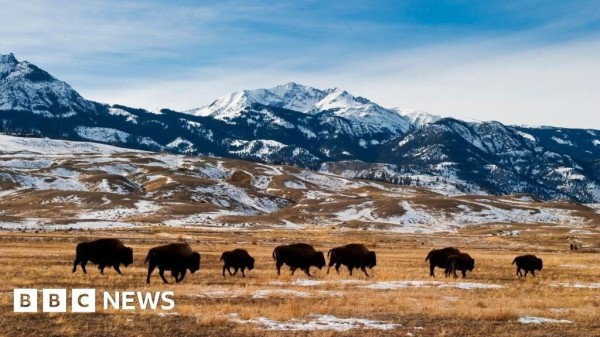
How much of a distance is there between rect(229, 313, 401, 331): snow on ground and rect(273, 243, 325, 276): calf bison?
14719mm

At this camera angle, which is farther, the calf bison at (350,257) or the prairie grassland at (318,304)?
the calf bison at (350,257)

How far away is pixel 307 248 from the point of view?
34.2 meters

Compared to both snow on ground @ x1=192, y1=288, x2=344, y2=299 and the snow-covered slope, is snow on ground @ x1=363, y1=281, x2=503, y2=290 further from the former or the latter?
the snow-covered slope

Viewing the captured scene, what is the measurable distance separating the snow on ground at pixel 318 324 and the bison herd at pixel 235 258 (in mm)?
9957

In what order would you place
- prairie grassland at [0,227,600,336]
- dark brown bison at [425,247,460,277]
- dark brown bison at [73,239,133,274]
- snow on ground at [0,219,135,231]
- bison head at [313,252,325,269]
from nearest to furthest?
prairie grassland at [0,227,600,336], dark brown bison at [73,239,133,274], bison head at [313,252,325,269], dark brown bison at [425,247,460,277], snow on ground at [0,219,135,231]

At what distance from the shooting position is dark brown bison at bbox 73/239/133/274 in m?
29.7

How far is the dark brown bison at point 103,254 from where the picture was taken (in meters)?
29.7

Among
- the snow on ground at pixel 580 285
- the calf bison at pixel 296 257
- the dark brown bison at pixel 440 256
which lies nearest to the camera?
the snow on ground at pixel 580 285

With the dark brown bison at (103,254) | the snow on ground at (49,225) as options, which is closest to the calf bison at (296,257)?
the dark brown bison at (103,254)

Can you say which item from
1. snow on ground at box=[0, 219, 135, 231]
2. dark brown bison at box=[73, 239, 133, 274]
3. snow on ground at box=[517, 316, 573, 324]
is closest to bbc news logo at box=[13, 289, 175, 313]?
dark brown bison at box=[73, 239, 133, 274]

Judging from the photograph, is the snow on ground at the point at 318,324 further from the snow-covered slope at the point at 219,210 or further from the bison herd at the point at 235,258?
the snow-covered slope at the point at 219,210

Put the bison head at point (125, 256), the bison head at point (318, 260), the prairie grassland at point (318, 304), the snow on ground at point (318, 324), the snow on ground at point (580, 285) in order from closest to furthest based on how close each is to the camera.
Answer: the prairie grassland at point (318, 304) → the snow on ground at point (318, 324) → the snow on ground at point (580, 285) → the bison head at point (125, 256) → the bison head at point (318, 260)

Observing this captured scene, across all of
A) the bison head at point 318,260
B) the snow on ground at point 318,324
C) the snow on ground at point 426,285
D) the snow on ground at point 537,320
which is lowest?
the snow on ground at point 426,285

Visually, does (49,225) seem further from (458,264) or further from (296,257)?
(458,264)
